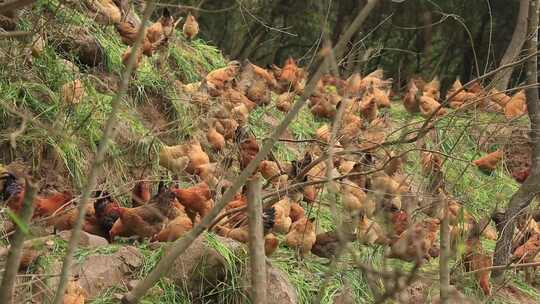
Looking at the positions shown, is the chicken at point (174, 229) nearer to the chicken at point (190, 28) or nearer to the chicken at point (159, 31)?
the chicken at point (159, 31)

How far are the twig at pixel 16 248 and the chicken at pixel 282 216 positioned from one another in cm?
294

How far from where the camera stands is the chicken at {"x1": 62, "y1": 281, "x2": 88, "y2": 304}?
371cm

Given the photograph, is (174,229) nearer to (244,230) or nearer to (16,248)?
(244,230)

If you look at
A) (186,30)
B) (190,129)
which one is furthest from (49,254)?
→ (186,30)

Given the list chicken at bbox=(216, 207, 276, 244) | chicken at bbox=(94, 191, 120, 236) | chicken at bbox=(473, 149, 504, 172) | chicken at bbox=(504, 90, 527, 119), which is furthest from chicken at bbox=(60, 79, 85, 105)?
chicken at bbox=(504, 90, 527, 119)

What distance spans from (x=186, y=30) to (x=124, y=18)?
4.77 feet

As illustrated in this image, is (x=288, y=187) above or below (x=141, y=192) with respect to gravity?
above

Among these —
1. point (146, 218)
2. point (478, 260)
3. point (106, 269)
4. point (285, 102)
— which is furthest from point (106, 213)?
point (285, 102)

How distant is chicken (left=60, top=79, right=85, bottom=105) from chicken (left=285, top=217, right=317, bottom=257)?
146cm

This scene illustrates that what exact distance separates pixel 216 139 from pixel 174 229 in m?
1.61

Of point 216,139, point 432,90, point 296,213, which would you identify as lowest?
point 432,90

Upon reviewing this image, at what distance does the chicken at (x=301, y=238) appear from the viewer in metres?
5.04

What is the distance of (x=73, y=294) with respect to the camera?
3.76 m

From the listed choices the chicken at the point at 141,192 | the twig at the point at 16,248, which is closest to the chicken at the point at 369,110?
the chicken at the point at 141,192
